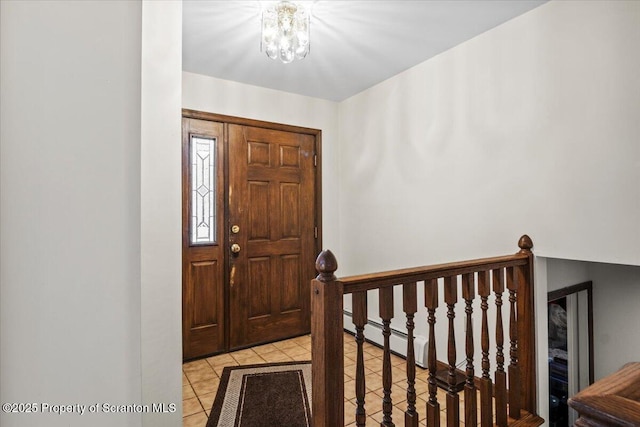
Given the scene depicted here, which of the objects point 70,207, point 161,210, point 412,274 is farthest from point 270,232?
point 70,207

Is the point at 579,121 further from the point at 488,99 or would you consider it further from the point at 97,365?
the point at 97,365

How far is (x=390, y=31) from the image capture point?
2.12 m

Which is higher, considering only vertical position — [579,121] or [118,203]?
[579,121]

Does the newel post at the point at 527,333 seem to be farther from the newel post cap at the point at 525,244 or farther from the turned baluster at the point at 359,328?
the turned baluster at the point at 359,328

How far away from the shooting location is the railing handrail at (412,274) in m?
1.21

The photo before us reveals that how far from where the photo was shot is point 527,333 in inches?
71.0

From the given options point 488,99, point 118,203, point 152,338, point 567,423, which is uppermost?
point 488,99

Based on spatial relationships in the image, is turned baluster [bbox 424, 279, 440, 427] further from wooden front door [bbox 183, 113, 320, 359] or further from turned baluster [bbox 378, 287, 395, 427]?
wooden front door [bbox 183, 113, 320, 359]

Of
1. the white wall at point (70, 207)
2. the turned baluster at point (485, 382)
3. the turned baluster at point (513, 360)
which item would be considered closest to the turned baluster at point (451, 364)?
the turned baluster at point (485, 382)

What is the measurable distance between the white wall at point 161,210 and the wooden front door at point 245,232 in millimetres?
1385

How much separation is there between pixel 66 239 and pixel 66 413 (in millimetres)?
172

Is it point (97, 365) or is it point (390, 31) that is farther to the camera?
point (390, 31)

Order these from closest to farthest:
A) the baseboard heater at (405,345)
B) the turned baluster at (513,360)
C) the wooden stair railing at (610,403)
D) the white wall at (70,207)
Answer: the white wall at (70,207) < the wooden stair railing at (610,403) < the turned baluster at (513,360) < the baseboard heater at (405,345)

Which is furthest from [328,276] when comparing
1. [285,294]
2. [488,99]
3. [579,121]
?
[285,294]
